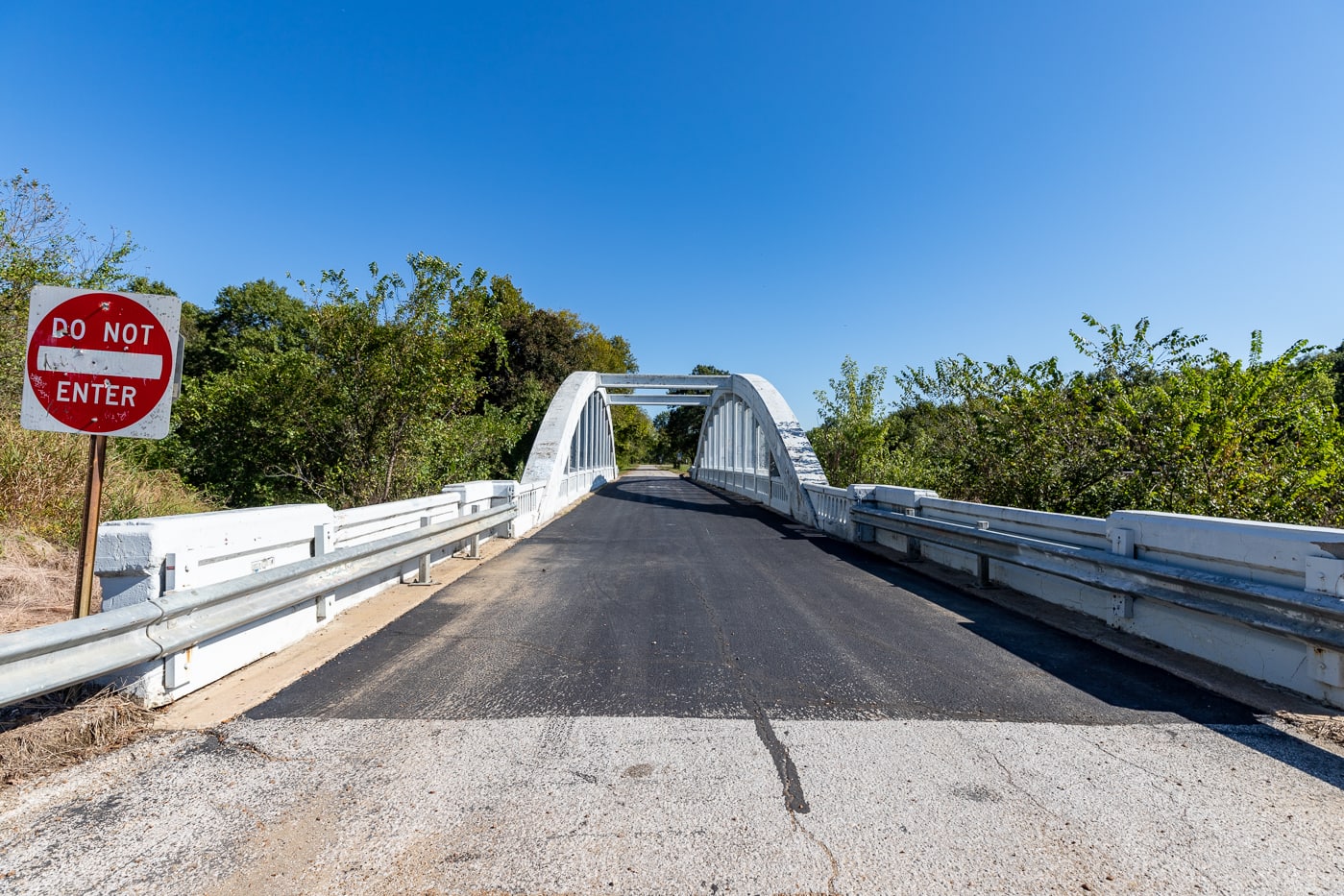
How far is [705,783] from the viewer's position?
8.72ft

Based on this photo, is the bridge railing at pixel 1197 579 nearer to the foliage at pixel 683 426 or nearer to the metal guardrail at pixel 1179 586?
the metal guardrail at pixel 1179 586

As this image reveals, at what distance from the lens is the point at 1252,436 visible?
6.54 metres

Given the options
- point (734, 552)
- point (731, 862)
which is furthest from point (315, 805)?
point (734, 552)

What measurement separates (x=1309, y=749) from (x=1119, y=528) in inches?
84.0

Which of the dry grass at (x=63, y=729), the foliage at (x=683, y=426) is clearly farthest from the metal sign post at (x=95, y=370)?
the foliage at (x=683, y=426)

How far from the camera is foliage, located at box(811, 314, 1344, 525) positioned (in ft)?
20.2

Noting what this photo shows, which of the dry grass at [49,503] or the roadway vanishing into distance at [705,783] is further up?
the dry grass at [49,503]

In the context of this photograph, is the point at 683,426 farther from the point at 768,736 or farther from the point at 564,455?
the point at 768,736

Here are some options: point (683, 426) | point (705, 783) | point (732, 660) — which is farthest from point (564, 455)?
point (683, 426)

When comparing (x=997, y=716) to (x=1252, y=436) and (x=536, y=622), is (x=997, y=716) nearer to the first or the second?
(x=536, y=622)

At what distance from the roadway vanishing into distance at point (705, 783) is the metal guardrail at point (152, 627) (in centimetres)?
43

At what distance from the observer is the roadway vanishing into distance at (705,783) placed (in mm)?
2113

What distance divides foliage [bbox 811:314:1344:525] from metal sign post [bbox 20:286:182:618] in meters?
8.07

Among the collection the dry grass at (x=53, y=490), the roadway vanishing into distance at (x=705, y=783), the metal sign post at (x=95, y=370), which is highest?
the metal sign post at (x=95, y=370)
